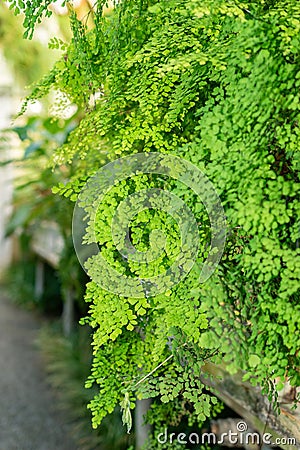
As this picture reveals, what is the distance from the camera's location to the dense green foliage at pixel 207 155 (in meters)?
0.80

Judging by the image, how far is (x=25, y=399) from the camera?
2486mm

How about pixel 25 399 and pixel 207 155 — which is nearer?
pixel 207 155

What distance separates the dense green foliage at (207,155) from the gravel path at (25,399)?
121 cm

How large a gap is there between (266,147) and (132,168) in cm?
25

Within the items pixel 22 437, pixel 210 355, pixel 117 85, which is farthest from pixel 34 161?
pixel 210 355

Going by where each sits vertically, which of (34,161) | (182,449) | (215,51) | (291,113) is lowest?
(182,449)

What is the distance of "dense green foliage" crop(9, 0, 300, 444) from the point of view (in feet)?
2.62

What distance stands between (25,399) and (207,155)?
1.89 m

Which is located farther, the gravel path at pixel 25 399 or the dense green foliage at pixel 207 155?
the gravel path at pixel 25 399

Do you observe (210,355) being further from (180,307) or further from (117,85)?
(117,85)

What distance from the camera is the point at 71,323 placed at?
9.05ft

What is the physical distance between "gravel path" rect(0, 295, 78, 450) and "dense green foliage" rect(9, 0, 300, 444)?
1.21 m

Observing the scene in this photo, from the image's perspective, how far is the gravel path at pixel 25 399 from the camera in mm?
2121

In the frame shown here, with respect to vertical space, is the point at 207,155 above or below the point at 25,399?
above
